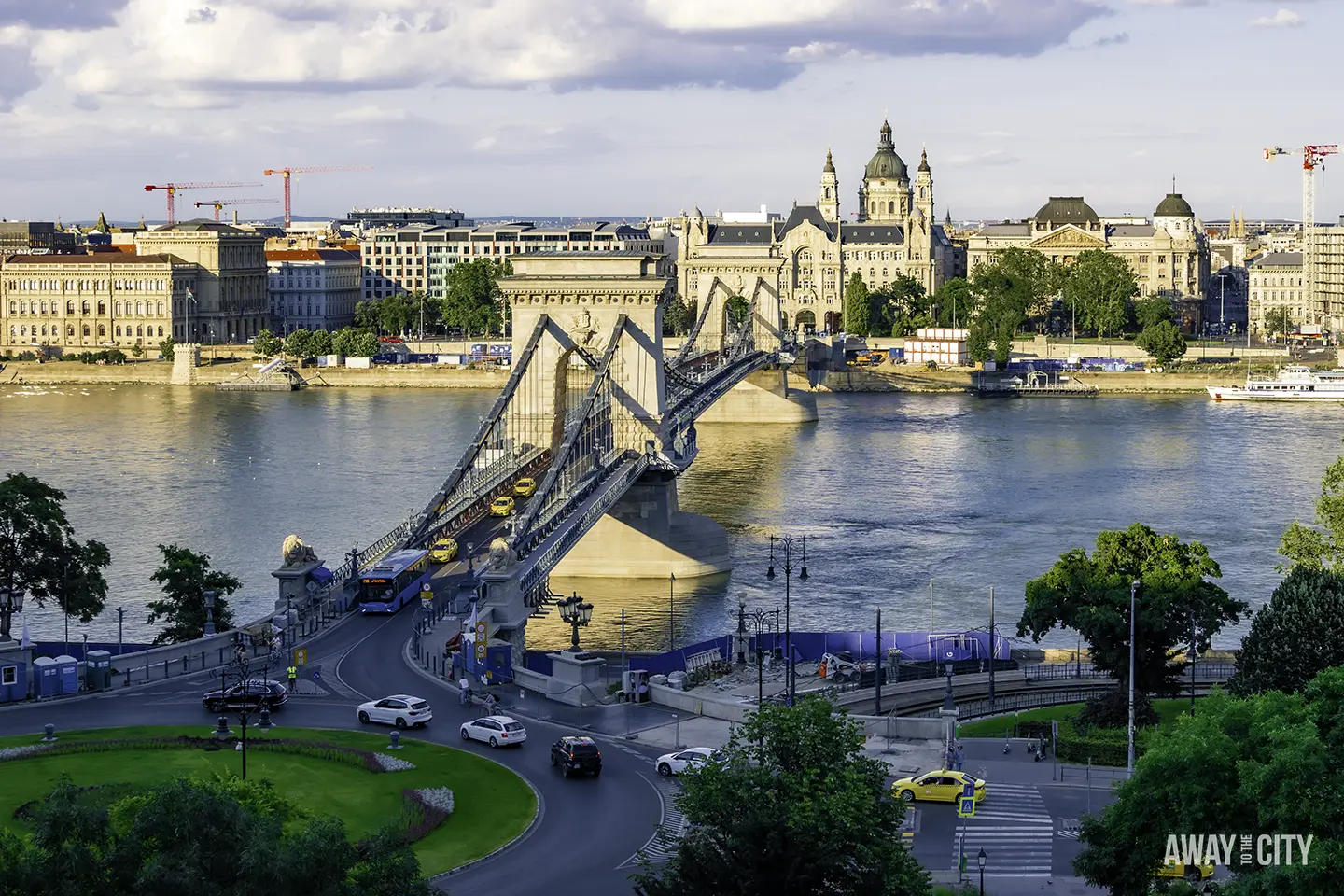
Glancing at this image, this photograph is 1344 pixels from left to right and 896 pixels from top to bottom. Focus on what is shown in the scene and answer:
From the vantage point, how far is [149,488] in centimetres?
6944

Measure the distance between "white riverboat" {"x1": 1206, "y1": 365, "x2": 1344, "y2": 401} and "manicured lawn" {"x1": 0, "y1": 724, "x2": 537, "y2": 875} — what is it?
8663cm

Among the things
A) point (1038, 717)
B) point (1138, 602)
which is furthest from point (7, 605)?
point (1138, 602)

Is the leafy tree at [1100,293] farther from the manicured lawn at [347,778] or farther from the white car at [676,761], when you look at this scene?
the manicured lawn at [347,778]

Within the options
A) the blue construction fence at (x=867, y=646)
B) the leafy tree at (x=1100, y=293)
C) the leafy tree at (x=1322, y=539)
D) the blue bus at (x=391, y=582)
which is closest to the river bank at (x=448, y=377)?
the leafy tree at (x=1100, y=293)

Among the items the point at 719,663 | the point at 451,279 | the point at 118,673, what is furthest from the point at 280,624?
the point at 451,279

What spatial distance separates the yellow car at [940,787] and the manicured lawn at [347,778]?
15.5ft

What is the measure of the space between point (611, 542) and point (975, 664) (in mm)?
16955

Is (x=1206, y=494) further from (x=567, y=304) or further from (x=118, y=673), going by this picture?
(x=118, y=673)

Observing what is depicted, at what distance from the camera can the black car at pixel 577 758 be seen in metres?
26.8

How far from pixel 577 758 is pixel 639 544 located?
85.5 ft

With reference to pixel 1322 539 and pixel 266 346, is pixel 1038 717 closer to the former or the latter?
pixel 1322 539

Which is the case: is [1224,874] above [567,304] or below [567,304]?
below

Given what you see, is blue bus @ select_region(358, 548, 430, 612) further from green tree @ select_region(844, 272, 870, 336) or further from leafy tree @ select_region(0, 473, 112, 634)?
green tree @ select_region(844, 272, 870, 336)

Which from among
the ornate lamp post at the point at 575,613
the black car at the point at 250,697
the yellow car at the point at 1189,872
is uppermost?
the ornate lamp post at the point at 575,613
